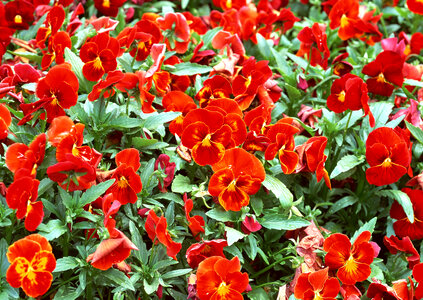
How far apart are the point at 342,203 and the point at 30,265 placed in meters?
1.37

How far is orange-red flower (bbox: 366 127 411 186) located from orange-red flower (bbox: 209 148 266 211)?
50cm

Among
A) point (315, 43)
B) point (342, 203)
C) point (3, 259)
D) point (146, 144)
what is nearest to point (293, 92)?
point (315, 43)

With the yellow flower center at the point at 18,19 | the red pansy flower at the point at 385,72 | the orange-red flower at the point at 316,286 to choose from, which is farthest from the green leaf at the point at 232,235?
the yellow flower center at the point at 18,19

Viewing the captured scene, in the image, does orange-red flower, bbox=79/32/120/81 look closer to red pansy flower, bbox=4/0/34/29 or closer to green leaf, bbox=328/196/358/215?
red pansy flower, bbox=4/0/34/29

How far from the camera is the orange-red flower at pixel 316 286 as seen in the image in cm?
199

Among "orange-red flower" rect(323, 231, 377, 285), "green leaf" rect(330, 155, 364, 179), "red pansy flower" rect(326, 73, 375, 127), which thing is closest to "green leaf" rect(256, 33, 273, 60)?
"red pansy flower" rect(326, 73, 375, 127)

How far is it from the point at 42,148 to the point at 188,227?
63 cm

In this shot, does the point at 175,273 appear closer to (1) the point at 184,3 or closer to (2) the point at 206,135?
(2) the point at 206,135

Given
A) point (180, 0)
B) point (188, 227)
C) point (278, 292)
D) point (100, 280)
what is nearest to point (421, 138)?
point (278, 292)

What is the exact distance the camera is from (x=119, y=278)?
1915 mm

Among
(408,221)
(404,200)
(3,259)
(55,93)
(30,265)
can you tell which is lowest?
(408,221)

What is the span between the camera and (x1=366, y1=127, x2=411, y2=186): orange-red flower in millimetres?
2232

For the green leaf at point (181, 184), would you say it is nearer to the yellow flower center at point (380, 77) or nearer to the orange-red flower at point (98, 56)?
the orange-red flower at point (98, 56)

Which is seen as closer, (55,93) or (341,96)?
(55,93)
